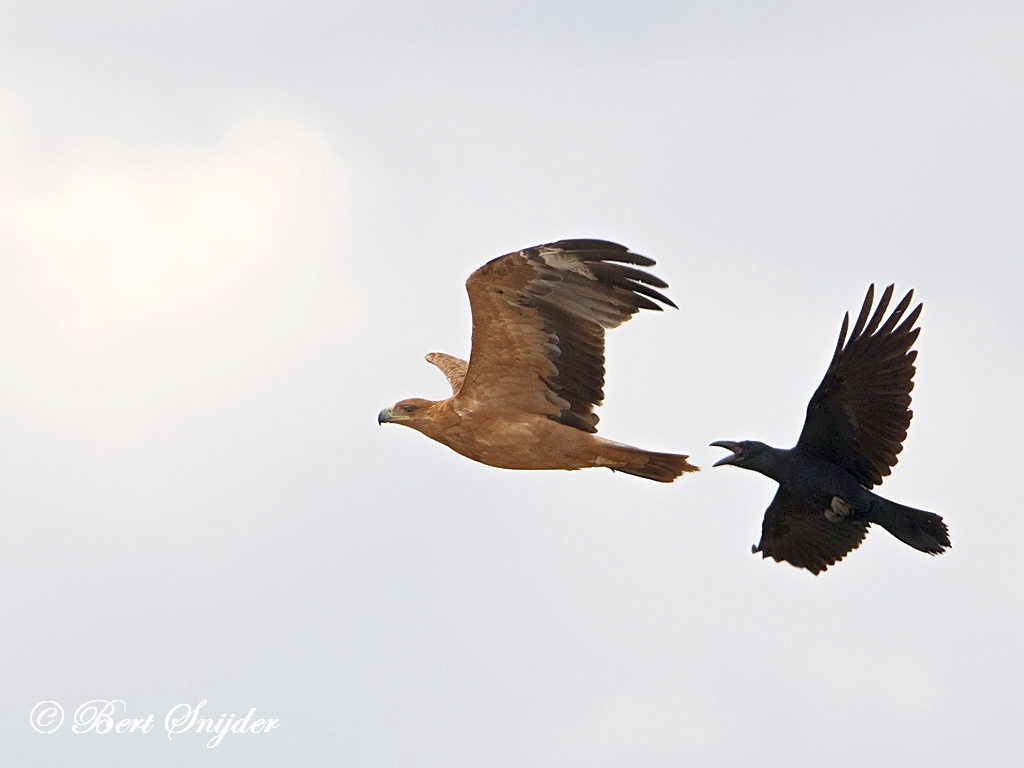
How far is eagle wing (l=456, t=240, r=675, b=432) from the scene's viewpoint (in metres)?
12.0

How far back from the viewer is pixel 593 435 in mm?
12836

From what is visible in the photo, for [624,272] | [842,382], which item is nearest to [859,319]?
[842,382]

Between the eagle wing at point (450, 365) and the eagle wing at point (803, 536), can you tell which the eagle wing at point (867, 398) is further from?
the eagle wing at point (450, 365)

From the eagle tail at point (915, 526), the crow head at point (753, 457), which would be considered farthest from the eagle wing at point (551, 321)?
the eagle tail at point (915, 526)

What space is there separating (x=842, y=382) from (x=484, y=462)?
276 centimetres

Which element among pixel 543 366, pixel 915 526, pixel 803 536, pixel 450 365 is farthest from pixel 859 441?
pixel 450 365

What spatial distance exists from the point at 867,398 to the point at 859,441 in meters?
0.35

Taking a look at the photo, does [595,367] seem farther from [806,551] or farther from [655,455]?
[806,551]

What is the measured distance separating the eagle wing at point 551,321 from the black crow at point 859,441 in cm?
193

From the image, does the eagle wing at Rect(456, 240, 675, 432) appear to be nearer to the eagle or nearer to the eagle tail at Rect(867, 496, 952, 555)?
the eagle

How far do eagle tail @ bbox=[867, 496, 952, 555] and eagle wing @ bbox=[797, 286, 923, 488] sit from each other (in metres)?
0.40

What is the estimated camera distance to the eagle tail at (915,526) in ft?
43.3

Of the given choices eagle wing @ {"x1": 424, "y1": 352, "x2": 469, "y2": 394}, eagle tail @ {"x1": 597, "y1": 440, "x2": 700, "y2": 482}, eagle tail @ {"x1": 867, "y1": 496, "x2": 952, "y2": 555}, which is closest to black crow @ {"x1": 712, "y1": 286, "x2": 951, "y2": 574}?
eagle tail @ {"x1": 867, "y1": 496, "x2": 952, "y2": 555}

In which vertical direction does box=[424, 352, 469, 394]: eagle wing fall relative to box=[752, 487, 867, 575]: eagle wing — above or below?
above
